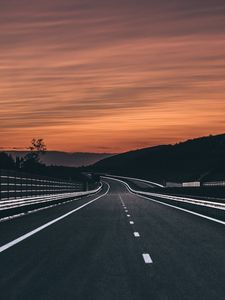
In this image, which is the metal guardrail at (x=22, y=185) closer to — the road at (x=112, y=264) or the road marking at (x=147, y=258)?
the road at (x=112, y=264)

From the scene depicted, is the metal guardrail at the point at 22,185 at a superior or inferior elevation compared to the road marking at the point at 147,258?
superior

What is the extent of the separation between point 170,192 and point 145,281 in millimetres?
63866

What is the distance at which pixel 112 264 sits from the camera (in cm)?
1336

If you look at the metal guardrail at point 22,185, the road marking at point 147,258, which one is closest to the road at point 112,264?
the road marking at point 147,258

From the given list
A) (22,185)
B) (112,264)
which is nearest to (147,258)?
(112,264)

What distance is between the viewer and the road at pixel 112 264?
9945 mm

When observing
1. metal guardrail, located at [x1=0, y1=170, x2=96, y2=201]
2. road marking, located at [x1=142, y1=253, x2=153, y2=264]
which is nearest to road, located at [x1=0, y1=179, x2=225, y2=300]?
road marking, located at [x1=142, y1=253, x2=153, y2=264]

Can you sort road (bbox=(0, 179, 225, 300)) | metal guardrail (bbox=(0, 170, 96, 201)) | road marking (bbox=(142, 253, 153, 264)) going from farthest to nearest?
metal guardrail (bbox=(0, 170, 96, 201))
road marking (bbox=(142, 253, 153, 264))
road (bbox=(0, 179, 225, 300))

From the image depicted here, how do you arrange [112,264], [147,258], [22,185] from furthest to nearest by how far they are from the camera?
1. [22,185]
2. [147,258]
3. [112,264]

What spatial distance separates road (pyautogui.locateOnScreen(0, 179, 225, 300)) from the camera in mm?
9945

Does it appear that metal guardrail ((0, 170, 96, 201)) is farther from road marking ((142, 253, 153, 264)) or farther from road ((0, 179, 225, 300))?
road marking ((142, 253, 153, 264))

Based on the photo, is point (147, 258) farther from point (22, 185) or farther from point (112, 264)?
point (22, 185)

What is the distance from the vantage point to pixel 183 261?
13797 mm

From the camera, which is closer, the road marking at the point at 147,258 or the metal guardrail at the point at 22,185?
the road marking at the point at 147,258
